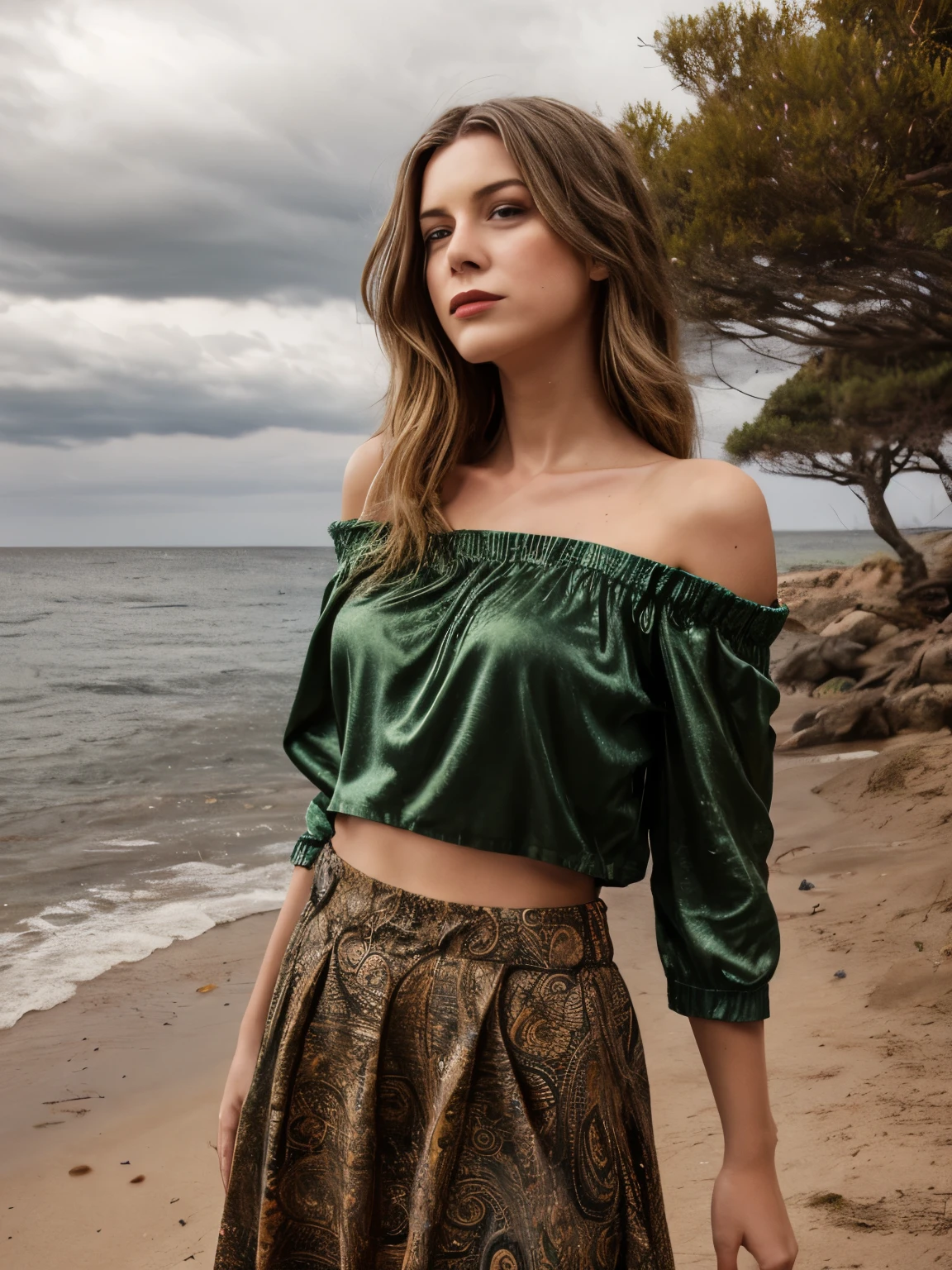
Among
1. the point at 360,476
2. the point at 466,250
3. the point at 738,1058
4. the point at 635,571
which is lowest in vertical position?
the point at 738,1058

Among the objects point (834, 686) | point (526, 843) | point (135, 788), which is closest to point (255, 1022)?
point (526, 843)

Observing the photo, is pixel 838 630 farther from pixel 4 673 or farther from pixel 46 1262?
pixel 4 673

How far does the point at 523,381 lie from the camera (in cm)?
139

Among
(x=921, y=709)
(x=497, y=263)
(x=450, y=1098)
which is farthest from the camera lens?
(x=921, y=709)

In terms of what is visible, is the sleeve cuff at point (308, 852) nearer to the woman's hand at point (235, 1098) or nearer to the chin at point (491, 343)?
the woman's hand at point (235, 1098)

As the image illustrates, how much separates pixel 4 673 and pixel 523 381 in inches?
601

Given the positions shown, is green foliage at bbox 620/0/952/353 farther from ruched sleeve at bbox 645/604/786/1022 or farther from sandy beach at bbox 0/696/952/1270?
ruched sleeve at bbox 645/604/786/1022

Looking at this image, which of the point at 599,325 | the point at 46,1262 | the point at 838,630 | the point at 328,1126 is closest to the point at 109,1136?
the point at 46,1262

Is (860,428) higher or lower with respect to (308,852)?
higher

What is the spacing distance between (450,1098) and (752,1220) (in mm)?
348

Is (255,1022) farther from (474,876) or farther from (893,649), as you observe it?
(893,649)

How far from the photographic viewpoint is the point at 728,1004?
1.13m

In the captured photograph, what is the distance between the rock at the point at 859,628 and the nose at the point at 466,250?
7.64 meters

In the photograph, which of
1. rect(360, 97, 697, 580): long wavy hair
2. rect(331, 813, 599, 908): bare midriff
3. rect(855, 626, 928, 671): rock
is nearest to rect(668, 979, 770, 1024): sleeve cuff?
rect(331, 813, 599, 908): bare midriff
